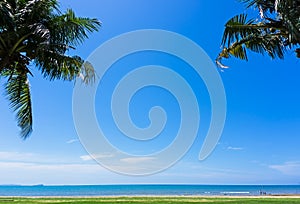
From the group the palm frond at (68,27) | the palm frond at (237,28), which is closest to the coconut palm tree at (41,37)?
the palm frond at (68,27)

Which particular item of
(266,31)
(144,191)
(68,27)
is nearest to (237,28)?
(266,31)

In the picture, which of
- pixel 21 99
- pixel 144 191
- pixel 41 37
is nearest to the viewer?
pixel 41 37

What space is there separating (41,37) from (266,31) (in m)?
5.04

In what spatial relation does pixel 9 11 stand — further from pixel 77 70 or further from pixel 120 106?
pixel 120 106

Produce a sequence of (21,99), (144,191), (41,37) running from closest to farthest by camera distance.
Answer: (41,37) < (21,99) < (144,191)

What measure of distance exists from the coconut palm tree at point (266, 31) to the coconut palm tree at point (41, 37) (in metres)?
3.12

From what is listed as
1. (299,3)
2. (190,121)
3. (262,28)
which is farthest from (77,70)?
(299,3)

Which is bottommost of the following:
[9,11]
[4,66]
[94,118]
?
[94,118]

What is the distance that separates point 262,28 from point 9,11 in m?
5.38

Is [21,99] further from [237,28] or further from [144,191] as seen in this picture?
[144,191]

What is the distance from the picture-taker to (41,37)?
797 cm

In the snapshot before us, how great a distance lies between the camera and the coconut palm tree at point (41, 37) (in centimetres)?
814

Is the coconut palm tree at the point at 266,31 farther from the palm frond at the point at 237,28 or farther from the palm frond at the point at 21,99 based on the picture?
the palm frond at the point at 21,99

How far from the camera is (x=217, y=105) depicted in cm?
1030
